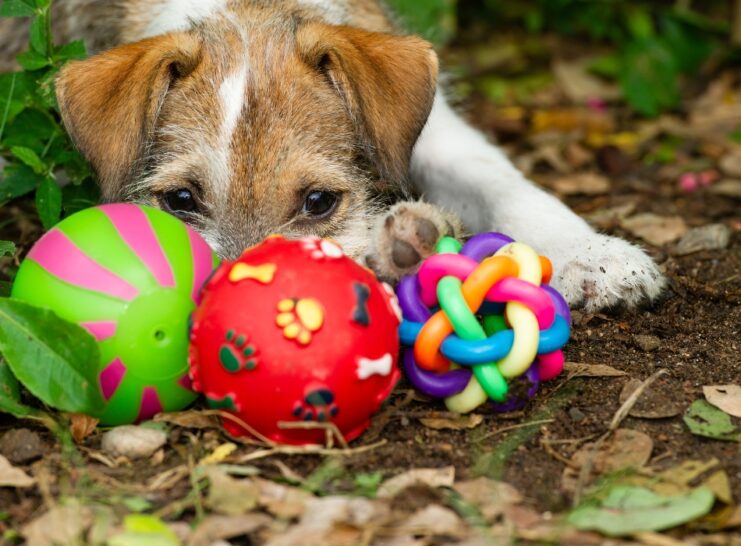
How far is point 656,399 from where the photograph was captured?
121 inches

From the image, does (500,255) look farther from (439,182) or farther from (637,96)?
(637,96)

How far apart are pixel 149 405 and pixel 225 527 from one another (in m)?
0.56

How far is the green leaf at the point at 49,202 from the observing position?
12.7ft

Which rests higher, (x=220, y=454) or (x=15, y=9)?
(x=15, y=9)

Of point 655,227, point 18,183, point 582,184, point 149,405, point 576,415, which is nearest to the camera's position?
point 149,405

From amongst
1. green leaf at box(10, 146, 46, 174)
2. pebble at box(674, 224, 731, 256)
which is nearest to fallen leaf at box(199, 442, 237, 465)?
green leaf at box(10, 146, 46, 174)

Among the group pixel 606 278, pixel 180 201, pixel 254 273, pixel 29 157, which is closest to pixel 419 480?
pixel 254 273

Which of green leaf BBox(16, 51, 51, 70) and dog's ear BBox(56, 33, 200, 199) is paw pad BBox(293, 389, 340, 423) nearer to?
dog's ear BBox(56, 33, 200, 199)

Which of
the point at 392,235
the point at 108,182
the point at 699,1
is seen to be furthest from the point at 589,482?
the point at 699,1

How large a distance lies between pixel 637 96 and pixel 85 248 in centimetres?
450

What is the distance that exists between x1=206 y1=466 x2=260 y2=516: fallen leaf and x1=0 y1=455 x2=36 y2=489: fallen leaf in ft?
1.63

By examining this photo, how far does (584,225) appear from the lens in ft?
13.1

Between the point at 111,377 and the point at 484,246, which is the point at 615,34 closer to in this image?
the point at 484,246

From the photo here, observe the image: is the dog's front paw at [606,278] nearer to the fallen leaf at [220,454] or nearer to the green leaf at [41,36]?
the fallen leaf at [220,454]
